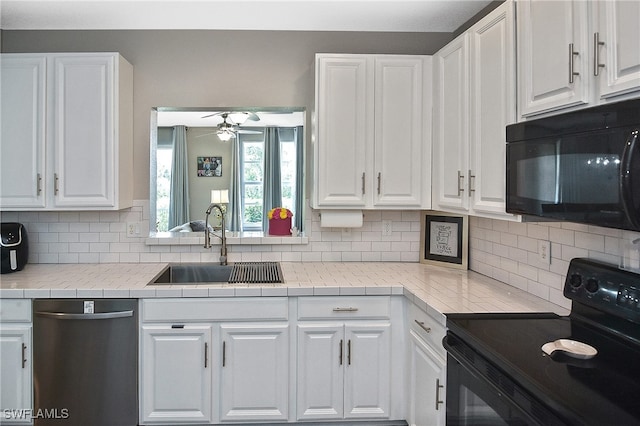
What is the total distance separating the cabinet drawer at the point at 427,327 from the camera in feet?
6.72

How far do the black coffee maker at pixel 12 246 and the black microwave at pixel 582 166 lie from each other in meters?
2.65

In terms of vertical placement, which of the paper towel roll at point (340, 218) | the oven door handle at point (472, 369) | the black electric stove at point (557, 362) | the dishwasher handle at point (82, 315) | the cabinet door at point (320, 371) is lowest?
the cabinet door at point (320, 371)

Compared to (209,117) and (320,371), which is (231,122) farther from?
(320,371)

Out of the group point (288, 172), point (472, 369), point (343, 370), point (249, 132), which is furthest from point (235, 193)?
point (472, 369)

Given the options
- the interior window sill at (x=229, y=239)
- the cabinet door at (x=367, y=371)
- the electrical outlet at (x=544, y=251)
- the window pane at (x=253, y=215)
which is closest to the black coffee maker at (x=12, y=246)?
the interior window sill at (x=229, y=239)

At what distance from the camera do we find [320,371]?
255 cm

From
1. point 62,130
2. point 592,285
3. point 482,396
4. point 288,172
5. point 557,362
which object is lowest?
point 482,396

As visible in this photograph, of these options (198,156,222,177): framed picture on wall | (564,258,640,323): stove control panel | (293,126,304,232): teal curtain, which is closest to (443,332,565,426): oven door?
(564,258,640,323): stove control panel

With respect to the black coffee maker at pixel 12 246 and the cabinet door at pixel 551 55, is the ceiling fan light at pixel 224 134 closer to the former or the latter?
the black coffee maker at pixel 12 246

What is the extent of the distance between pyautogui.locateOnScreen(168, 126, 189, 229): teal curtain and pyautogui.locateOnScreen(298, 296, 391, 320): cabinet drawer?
1418 mm

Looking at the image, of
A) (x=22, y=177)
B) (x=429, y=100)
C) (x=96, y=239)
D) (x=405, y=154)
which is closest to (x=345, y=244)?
(x=405, y=154)

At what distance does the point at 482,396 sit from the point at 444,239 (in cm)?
164

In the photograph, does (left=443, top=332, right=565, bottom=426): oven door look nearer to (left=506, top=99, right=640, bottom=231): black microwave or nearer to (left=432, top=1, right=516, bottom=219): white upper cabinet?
(left=506, top=99, right=640, bottom=231): black microwave

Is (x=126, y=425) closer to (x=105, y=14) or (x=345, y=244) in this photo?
(x=345, y=244)
